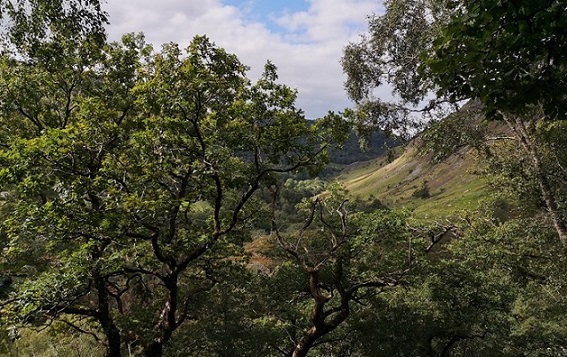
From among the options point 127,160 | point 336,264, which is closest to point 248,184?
point 127,160

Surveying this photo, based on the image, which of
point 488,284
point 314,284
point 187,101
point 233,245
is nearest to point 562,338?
point 488,284

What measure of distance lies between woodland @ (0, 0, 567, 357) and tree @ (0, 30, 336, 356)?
0.08 metres

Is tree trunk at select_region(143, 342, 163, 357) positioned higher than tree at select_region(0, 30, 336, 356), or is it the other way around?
tree at select_region(0, 30, 336, 356)

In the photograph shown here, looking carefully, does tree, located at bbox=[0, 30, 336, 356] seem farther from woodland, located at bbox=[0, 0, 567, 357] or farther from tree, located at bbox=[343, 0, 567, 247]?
tree, located at bbox=[343, 0, 567, 247]

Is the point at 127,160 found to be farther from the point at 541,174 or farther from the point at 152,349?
the point at 541,174

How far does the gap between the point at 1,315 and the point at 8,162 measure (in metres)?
3.85

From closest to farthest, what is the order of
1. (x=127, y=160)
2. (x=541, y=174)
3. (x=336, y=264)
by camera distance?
(x=127, y=160)
(x=541, y=174)
(x=336, y=264)

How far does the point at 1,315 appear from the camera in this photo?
10336 millimetres

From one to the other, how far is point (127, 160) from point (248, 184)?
12.7ft

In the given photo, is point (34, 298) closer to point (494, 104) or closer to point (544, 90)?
point (494, 104)

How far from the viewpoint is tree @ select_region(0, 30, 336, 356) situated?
10.5 meters

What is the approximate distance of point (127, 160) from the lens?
12430 mm

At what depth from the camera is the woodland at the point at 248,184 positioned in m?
7.70

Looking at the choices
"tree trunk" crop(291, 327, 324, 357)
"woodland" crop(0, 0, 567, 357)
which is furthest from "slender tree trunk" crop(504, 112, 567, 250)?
"tree trunk" crop(291, 327, 324, 357)
